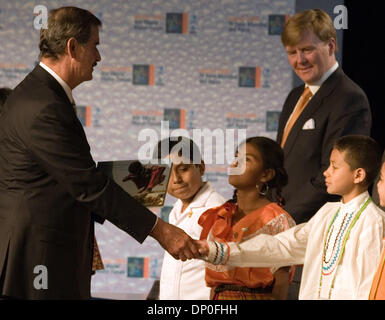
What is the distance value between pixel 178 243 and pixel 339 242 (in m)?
0.65

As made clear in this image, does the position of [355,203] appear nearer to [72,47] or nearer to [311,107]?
[311,107]

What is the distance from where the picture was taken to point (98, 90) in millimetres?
6316

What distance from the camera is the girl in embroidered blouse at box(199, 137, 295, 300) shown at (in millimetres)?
2947

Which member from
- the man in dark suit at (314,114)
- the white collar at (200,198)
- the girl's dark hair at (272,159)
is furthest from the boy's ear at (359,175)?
the white collar at (200,198)

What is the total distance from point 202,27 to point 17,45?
5.21 feet

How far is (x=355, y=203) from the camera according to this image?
284 centimetres

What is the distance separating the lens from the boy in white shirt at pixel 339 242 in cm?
270

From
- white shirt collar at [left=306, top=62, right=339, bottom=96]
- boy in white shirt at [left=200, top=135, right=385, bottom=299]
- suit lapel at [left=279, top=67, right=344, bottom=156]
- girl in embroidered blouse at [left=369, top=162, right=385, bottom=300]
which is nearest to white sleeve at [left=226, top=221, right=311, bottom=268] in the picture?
boy in white shirt at [left=200, top=135, right=385, bottom=299]

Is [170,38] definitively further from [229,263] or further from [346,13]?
[229,263]

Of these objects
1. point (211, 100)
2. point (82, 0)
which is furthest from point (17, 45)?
point (211, 100)

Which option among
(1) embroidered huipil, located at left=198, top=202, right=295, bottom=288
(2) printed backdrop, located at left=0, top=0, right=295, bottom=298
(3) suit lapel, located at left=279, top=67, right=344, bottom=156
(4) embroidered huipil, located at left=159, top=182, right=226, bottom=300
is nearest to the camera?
(1) embroidered huipil, located at left=198, top=202, right=295, bottom=288

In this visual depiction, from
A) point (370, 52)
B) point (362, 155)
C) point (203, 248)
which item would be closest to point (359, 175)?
point (362, 155)

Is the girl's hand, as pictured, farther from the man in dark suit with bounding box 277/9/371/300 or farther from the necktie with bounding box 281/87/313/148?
the necktie with bounding box 281/87/313/148

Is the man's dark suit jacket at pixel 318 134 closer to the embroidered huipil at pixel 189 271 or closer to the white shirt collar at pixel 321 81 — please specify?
the white shirt collar at pixel 321 81
